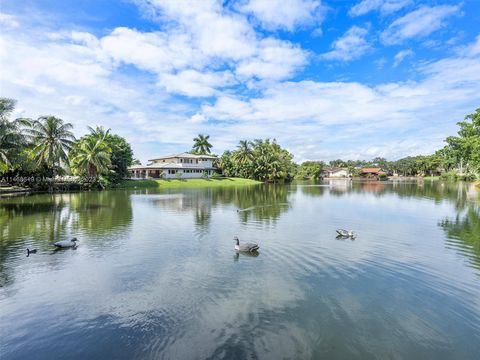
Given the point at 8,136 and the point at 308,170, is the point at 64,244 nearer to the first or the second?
the point at 8,136

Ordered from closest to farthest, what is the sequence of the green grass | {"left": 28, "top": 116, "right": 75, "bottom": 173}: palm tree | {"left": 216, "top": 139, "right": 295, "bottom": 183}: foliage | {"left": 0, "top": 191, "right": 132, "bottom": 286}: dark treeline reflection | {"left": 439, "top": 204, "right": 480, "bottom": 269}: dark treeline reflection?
{"left": 439, "top": 204, "right": 480, "bottom": 269}: dark treeline reflection
{"left": 0, "top": 191, "right": 132, "bottom": 286}: dark treeline reflection
{"left": 28, "top": 116, "right": 75, "bottom": 173}: palm tree
the green grass
{"left": 216, "top": 139, "right": 295, "bottom": 183}: foliage

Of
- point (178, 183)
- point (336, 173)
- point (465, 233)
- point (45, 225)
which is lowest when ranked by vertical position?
point (465, 233)

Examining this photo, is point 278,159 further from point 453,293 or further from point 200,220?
point 453,293

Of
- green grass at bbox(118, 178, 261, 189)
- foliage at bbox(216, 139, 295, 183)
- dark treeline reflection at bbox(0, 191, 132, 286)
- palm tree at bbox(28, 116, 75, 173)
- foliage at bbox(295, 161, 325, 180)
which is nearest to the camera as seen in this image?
dark treeline reflection at bbox(0, 191, 132, 286)

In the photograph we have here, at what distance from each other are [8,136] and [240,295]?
131 ft

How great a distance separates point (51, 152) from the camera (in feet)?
176

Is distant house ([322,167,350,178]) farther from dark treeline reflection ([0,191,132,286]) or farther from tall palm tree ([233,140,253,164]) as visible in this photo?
dark treeline reflection ([0,191,132,286])

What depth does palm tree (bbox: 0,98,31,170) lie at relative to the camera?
115ft

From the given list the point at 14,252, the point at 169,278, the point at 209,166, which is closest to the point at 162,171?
the point at 209,166

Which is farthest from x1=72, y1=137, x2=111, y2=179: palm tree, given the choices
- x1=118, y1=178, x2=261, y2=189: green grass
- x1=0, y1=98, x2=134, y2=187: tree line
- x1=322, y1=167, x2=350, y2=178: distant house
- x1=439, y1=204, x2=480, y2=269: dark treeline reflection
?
x1=322, y1=167, x2=350, y2=178: distant house

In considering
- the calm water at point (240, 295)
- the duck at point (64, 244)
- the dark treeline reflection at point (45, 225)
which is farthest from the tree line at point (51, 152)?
the duck at point (64, 244)

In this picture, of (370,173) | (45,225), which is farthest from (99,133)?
(370,173)

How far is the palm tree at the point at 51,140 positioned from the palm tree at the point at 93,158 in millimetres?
4303

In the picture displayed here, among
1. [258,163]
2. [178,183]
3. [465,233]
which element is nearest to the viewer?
[465,233]
